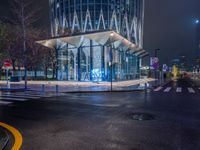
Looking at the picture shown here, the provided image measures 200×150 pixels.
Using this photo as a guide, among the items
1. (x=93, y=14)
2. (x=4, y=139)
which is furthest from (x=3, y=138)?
(x=93, y=14)

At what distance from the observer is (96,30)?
3525cm

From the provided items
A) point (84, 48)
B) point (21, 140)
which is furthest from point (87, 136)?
point (84, 48)

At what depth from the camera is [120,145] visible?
5.17 metres

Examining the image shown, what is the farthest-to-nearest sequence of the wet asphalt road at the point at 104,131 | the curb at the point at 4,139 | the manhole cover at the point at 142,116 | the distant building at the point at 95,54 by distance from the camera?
the distant building at the point at 95,54, the manhole cover at the point at 142,116, the wet asphalt road at the point at 104,131, the curb at the point at 4,139

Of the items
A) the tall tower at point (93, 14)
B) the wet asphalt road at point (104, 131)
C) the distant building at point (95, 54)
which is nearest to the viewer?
the wet asphalt road at point (104, 131)

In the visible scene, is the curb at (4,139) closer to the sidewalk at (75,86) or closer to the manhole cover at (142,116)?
the manhole cover at (142,116)

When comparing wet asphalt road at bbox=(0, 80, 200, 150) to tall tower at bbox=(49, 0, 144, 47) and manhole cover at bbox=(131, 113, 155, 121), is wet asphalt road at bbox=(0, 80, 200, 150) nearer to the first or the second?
manhole cover at bbox=(131, 113, 155, 121)

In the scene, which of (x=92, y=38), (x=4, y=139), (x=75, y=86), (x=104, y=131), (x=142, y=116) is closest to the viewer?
(x=4, y=139)

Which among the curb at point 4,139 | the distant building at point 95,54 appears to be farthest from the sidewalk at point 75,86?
the curb at point 4,139

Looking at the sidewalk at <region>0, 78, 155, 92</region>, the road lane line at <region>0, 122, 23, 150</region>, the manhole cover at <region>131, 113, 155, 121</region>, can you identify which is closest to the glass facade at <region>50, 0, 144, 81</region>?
the sidewalk at <region>0, 78, 155, 92</region>

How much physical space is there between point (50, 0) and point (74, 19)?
20.6m

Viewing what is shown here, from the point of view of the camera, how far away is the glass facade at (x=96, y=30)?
36688 mm

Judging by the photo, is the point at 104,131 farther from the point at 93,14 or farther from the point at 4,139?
the point at 93,14

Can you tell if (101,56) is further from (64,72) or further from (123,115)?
(123,115)
